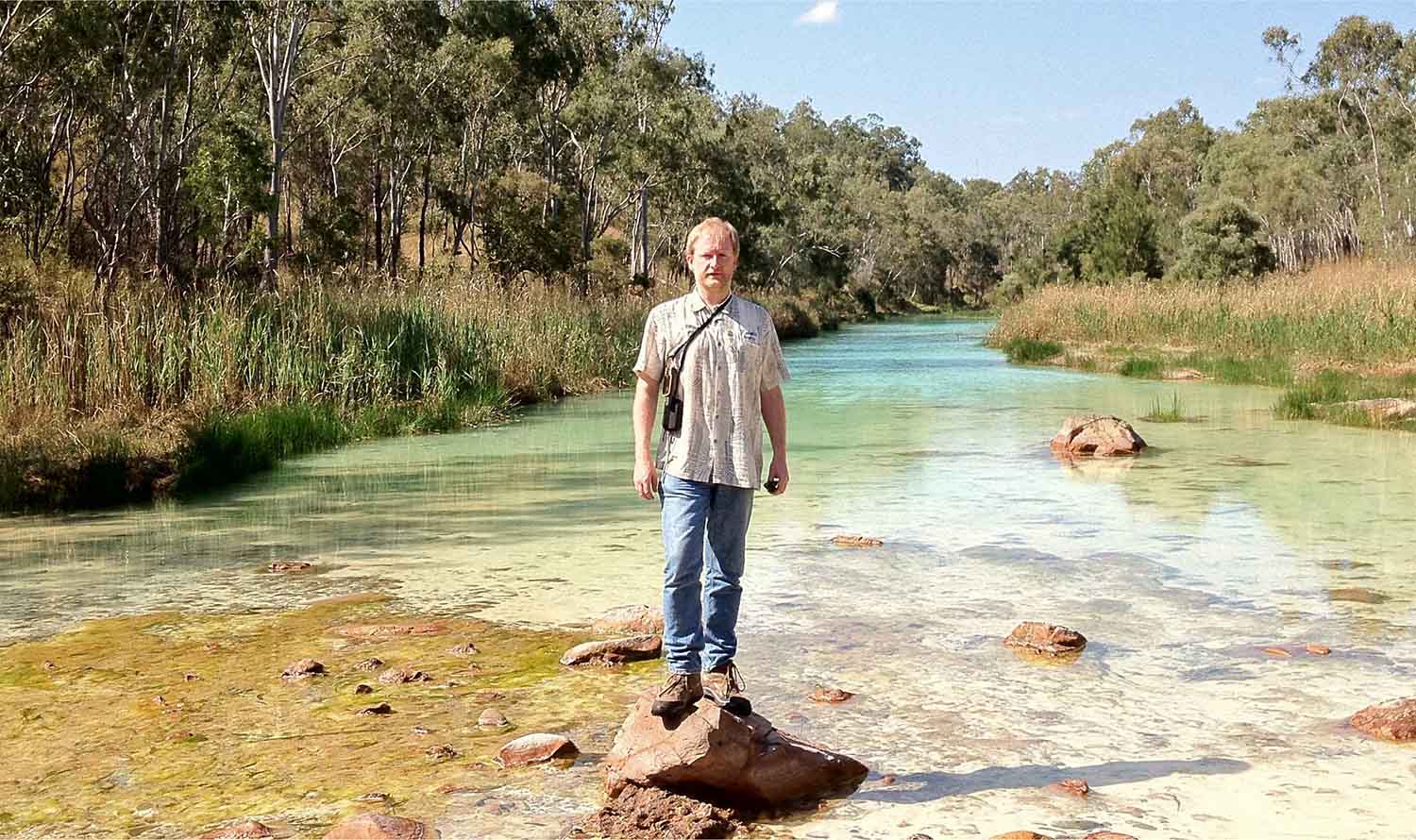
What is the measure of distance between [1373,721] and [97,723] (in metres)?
4.52

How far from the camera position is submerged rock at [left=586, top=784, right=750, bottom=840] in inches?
149

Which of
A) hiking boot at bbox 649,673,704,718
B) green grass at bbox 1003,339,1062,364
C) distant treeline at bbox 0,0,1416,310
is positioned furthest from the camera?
green grass at bbox 1003,339,1062,364

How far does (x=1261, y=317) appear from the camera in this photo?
88.2 ft

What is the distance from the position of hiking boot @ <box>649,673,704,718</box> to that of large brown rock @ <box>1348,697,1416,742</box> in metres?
2.39

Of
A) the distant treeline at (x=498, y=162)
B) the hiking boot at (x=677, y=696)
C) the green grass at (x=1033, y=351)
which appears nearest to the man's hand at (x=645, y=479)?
the hiking boot at (x=677, y=696)

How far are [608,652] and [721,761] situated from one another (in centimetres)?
182

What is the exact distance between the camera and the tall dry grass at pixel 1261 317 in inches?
882

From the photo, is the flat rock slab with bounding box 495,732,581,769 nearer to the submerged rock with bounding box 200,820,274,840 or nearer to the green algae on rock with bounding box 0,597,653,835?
the green algae on rock with bounding box 0,597,653,835

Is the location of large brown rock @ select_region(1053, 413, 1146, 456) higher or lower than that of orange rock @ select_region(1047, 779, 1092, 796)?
higher

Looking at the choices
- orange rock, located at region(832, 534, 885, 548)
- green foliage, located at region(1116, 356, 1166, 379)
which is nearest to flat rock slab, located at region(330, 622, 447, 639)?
orange rock, located at region(832, 534, 885, 548)

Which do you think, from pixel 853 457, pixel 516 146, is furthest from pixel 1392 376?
pixel 516 146

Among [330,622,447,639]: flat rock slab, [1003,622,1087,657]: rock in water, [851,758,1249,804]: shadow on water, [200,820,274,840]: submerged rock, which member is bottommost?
[851,758,1249,804]: shadow on water

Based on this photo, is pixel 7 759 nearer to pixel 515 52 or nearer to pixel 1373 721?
pixel 1373 721

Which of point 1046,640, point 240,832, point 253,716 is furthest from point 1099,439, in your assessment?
point 240,832
